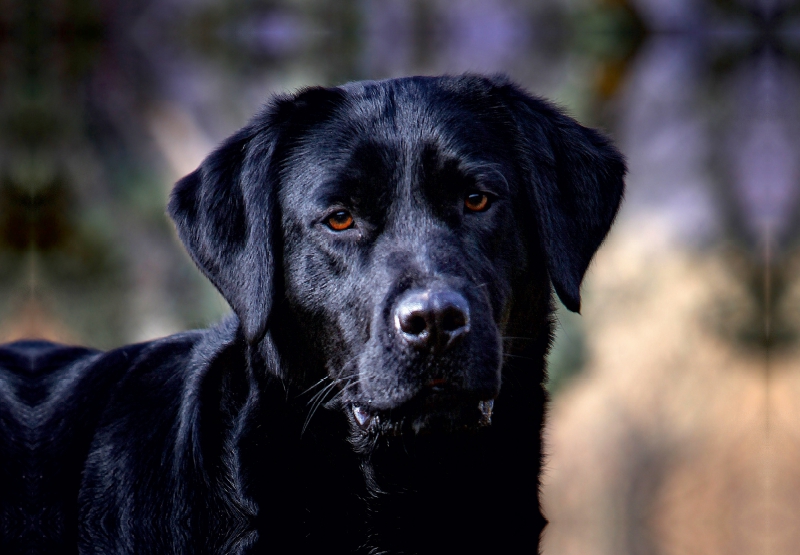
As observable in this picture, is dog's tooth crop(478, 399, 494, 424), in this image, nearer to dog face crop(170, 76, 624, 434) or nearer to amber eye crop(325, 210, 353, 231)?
dog face crop(170, 76, 624, 434)

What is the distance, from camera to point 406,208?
3.00 metres

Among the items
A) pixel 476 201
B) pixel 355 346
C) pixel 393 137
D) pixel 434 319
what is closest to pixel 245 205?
pixel 393 137

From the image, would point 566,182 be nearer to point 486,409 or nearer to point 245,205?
point 486,409

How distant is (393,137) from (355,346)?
0.78 metres

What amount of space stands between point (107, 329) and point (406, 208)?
20.2 feet

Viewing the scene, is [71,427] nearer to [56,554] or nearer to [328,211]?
[56,554]

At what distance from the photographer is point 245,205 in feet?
10.6

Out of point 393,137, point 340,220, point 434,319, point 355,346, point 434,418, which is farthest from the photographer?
point 393,137

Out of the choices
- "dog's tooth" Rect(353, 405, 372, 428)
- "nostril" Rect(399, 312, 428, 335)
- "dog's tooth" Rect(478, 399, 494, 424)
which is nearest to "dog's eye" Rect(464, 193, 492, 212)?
"nostril" Rect(399, 312, 428, 335)

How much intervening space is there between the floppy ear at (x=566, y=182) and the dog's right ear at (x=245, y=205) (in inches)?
30.4

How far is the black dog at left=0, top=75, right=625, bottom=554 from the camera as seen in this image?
2.89 m

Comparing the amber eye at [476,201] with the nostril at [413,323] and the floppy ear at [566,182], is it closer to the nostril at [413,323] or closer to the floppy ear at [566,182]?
the floppy ear at [566,182]

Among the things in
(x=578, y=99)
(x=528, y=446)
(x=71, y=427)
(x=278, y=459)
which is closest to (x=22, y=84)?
(x=71, y=427)

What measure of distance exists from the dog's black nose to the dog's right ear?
1.96 feet
